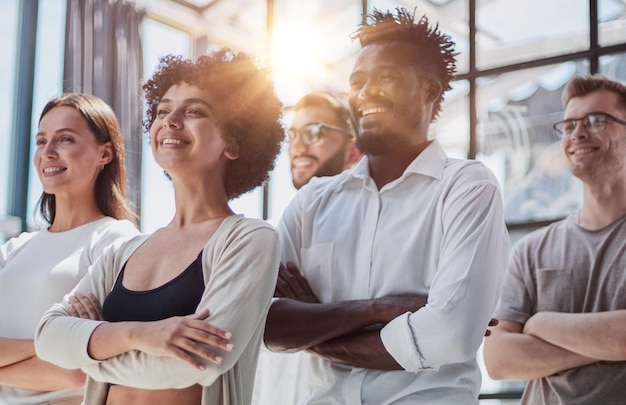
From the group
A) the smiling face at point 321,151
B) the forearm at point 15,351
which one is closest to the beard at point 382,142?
the forearm at point 15,351

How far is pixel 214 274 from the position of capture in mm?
2113

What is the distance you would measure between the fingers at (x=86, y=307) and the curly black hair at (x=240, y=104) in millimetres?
448

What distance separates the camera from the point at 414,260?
237 cm

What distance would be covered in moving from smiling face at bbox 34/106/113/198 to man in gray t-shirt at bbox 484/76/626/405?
1.46m

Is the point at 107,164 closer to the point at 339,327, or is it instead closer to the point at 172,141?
the point at 172,141

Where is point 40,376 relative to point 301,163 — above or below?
below

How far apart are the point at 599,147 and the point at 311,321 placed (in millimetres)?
1421

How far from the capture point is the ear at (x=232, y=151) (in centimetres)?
240

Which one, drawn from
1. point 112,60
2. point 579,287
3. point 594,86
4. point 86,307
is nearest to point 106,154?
point 86,307

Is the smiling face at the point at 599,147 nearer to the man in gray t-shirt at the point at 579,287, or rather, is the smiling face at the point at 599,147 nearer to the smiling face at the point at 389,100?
the man in gray t-shirt at the point at 579,287

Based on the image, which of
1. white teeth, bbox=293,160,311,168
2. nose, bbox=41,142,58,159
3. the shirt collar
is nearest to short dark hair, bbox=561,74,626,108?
the shirt collar

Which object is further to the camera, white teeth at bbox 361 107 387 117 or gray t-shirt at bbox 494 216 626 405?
gray t-shirt at bbox 494 216 626 405

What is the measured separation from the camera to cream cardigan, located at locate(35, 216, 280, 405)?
201 cm

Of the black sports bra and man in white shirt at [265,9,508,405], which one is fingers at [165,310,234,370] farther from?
man in white shirt at [265,9,508,405]
